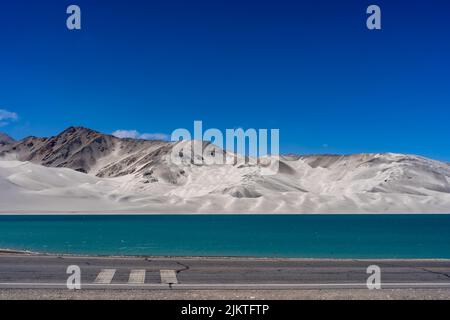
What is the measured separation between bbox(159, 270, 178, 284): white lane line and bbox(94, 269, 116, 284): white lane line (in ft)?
5.56

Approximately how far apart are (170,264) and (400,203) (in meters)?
185

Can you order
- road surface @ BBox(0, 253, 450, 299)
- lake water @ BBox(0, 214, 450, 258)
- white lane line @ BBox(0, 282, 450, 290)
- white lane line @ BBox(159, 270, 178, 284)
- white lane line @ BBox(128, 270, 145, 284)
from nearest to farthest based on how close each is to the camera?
road surface @ BBox(0, 253, 450, 299) < white lane line @ BBox(0, 282, 450, 290) < white lane line @ BBox(128, 270, 145, 284) < white lane line @ BBox(159, 270, 178, 284) < lake water @ BBox(0, 214, 450, 258)

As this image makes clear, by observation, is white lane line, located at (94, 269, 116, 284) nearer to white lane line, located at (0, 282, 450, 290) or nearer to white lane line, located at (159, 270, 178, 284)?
white lane line, located at (0, 282, 450, 290)

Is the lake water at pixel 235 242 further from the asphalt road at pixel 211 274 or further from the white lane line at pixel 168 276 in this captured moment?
the white lane line at pixel 168 276

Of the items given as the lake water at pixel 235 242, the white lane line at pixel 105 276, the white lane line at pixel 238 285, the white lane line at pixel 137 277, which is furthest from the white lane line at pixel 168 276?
the lake water at pixel 235 242

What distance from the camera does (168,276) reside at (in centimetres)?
2016

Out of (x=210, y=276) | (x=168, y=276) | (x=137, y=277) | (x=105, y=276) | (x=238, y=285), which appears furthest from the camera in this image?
(x=210, y=276)

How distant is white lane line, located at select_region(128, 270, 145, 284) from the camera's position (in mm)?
18766

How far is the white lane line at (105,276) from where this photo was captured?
18647 mm

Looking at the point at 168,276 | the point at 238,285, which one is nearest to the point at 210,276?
the point at 168,276

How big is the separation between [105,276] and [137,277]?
3.58 feet

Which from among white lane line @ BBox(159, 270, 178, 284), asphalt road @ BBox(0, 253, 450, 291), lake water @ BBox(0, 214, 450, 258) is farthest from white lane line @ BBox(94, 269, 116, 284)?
lake water @ BBox(0, 214, 450, 258)

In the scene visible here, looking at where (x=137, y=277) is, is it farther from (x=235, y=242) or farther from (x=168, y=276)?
(x=235, y=242)
